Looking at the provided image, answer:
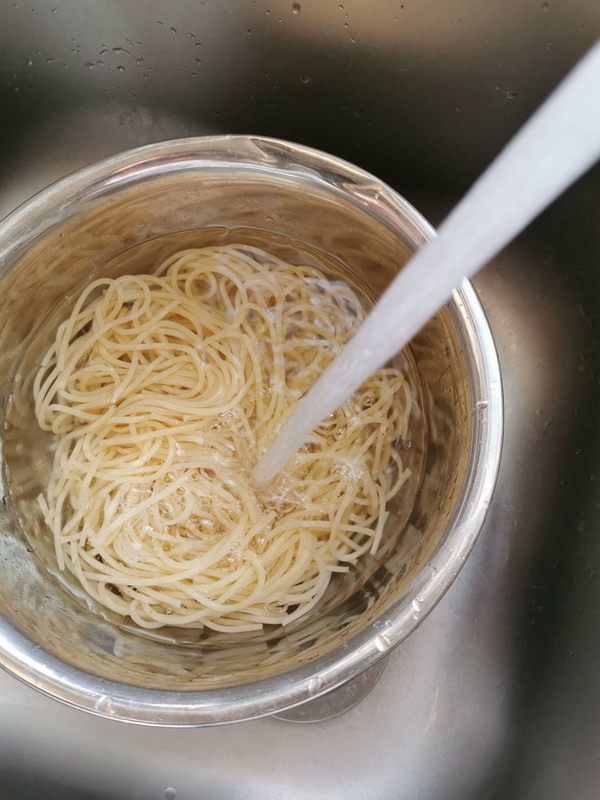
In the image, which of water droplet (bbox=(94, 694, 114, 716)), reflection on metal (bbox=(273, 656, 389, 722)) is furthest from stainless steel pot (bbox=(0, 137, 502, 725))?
reflection on metal (bbox=(273, 656, 389, 722))

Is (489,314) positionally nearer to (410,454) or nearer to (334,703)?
(410,454)

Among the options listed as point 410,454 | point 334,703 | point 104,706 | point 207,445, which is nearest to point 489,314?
point 410,454

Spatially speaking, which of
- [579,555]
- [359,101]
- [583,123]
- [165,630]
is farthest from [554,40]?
[165,630]

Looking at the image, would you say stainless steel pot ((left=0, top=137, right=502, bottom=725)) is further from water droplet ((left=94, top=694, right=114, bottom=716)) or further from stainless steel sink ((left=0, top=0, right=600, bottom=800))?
stainless steel sink ((left=0, top=0, right=600, bottom=800))

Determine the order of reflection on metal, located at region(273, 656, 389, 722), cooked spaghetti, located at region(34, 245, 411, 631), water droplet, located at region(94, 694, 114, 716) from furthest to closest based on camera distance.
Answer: reflection on metal, located at region(273, 656, 389, 722) → cooked spaghetti, located at region(34, 245, 411, 631) → water droplet, located at region(94, 694, 114, 716)

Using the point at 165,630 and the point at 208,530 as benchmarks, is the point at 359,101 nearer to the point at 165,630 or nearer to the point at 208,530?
the point at 208,530

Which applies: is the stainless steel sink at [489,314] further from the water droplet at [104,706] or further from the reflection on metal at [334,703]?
the water droplet at [104,706]

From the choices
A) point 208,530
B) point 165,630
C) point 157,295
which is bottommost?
point 165,630
